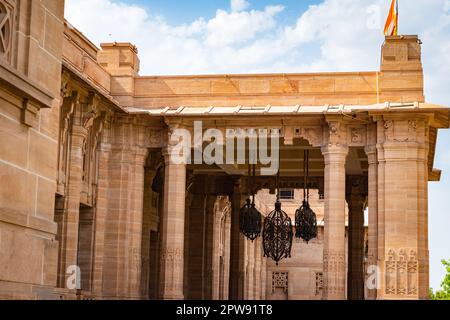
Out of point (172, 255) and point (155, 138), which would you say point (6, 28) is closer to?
point (172, 255)

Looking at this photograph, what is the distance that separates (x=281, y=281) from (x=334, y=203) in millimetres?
28264

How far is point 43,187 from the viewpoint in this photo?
33.2ft

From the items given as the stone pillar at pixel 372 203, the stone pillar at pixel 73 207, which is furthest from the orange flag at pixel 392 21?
the stone pillar at pixel 73 207

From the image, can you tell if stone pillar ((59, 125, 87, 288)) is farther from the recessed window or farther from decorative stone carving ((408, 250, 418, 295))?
the recessed window

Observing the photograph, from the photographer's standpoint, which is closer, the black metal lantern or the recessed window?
the black metal lantern

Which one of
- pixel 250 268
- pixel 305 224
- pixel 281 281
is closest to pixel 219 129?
pixel 305 224

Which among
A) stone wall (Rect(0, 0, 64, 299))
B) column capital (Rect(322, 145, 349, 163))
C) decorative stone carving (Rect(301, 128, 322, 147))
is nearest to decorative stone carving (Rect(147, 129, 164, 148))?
decorative stone carving (Rect(301, 128, 322, 147))

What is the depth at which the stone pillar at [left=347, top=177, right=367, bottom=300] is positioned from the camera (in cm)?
3581

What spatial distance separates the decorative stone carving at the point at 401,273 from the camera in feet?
87.0

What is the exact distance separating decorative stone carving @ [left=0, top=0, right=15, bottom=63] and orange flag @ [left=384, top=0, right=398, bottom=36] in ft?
75.6

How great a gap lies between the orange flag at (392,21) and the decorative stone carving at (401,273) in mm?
8420

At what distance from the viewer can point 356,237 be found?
120 feet
